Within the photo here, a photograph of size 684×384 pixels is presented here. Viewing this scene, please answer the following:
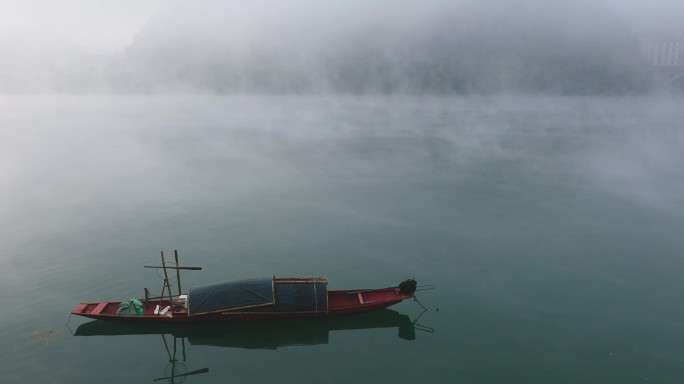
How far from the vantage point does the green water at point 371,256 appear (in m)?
29.8

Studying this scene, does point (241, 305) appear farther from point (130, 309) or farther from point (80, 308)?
point (80, 308)

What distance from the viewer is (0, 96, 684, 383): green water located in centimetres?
2977

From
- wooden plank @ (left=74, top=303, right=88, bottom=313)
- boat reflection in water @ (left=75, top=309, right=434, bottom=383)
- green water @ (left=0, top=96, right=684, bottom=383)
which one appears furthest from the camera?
wooden plank @ (left=74, top=303, right=88, bottom=313)

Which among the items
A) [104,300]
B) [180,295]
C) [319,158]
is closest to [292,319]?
[180,295]

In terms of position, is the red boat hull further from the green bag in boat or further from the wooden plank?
the green bag in boat

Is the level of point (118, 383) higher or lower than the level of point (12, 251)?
lower

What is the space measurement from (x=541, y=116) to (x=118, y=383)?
199637 millimetres

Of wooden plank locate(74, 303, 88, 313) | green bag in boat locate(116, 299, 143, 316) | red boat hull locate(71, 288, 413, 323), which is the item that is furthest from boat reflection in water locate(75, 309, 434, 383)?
wooden plank locate(74, 303, 88, 313)

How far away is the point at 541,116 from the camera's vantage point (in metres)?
197

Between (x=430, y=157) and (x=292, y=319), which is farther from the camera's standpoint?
(x=430, y=157)

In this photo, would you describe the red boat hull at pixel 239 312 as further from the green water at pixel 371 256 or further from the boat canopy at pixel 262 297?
the green water at pixel 371 256

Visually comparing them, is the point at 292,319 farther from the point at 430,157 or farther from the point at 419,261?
the point at 430,157

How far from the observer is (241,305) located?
32.3m

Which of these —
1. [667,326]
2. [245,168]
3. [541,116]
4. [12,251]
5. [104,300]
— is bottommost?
[667,326]
